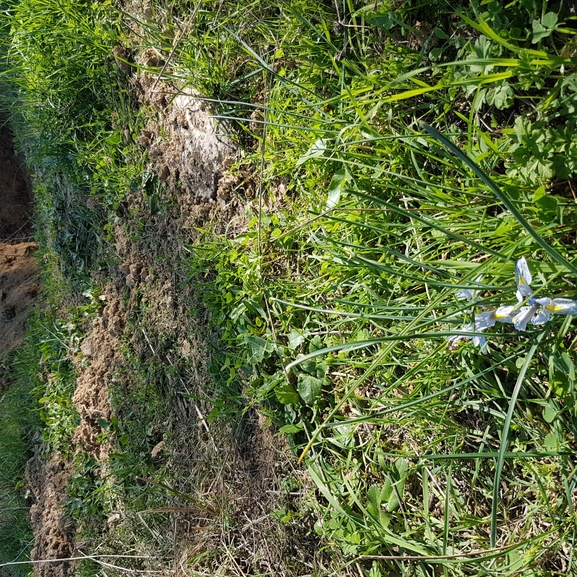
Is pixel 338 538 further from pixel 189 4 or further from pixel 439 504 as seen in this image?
pixel 189 4

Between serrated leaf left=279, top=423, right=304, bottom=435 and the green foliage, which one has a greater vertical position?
serrated leaf left=279, top=423, right=304, bottom=435

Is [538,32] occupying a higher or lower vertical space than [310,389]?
higher

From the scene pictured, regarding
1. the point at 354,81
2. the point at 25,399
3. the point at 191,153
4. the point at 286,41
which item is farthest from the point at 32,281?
the point at 354,81

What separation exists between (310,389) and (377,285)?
454 mm

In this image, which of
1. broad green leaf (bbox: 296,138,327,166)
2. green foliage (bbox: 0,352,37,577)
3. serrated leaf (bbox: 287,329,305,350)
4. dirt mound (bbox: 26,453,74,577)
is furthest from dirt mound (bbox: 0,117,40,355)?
broad green leaf (bbox: 296,138,327,166)

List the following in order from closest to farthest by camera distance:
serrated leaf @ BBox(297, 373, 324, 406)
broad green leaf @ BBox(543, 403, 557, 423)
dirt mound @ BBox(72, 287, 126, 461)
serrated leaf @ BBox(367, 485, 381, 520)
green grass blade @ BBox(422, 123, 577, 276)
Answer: green grass blade @ BBox(422, 123, 577, 276) → broad green leaf @ BBox(543, 403, 557, 423) → serrated leaf @ BBox(367, 485, 381, 520) → serrated leaf @ BBox(297, 373, 324, 406) → dirt mound @ BBox(72, 287, 126, 461)

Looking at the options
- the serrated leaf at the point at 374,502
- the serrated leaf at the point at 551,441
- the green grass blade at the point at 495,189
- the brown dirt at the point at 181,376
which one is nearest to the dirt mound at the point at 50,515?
the brown dirt at the point at 181,376

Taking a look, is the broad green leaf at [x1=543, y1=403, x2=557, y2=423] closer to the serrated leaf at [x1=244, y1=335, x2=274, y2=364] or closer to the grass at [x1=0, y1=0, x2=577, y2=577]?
the grass at [x1=0, y1=0, x2=577, y2=577]

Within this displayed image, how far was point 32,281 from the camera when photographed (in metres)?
4.72

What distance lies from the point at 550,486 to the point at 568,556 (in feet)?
0.57

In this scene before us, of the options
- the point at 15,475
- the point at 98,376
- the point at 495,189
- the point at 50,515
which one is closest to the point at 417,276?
the point at 495,189

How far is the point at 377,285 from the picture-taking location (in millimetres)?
1825

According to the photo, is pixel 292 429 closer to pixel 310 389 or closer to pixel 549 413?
pixel 310 389

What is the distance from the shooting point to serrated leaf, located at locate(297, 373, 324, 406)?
2.01 metres
